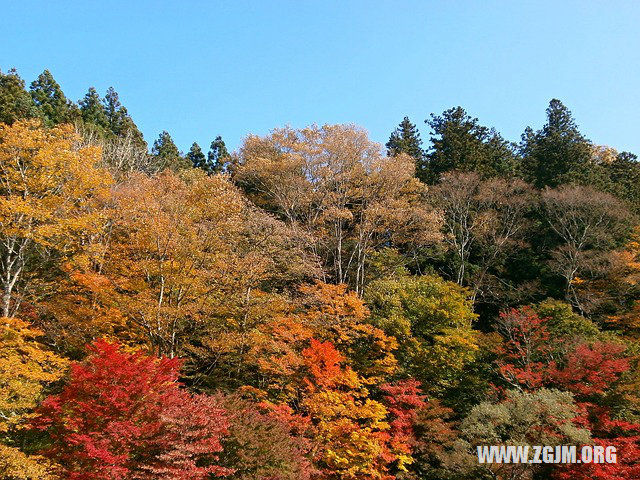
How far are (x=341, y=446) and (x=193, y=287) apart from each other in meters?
7.15

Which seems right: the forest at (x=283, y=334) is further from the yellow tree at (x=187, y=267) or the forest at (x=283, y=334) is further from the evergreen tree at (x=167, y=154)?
the evergreen tree at (x=167, y=154)

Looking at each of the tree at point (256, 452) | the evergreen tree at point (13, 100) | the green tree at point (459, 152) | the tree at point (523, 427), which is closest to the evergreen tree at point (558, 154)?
the green tree at point (459, 152)

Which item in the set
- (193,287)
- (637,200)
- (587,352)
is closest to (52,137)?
(193,287)

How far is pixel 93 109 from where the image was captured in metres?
39.3

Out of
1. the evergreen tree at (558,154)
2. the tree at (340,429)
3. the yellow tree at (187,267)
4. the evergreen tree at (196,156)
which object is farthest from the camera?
the evergreen tree at (196,156)

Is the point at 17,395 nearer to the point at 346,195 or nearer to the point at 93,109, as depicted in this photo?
the point at 346,195

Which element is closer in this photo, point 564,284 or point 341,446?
point 341,446

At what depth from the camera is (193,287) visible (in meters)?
14.8

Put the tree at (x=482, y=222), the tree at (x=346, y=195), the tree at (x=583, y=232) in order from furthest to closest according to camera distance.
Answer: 1. the tree at (x=482, y=222)
2. the tree at (x=583, y=232)
3. the tree at (x=346, y=195)

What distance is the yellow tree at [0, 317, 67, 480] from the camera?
936 cm

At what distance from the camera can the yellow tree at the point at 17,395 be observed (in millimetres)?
9359

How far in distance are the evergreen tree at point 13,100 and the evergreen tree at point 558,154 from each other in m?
34.2

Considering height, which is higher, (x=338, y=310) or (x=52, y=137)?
(x=52, y=137)

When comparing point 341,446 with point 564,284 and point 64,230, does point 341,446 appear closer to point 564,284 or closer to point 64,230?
point 64,230
